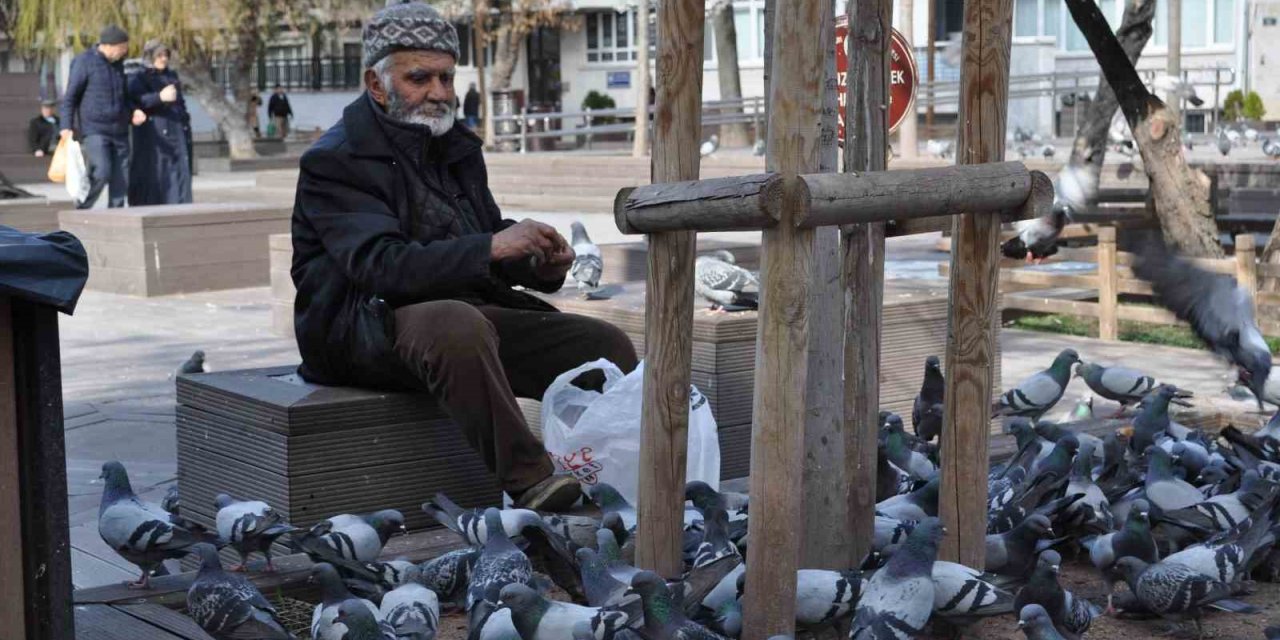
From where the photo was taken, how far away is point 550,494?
179 inches

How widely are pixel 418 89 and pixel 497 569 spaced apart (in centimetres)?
160

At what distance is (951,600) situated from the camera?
3.72 meters

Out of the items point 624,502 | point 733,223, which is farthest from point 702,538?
point 733,223

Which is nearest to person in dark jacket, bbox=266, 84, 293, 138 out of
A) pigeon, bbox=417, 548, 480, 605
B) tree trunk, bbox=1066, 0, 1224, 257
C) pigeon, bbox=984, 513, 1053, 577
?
tree trunk, bbox=1066, 0, 1224, 257

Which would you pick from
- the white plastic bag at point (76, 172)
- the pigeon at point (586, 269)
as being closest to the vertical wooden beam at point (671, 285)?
the pigeon at point (586, 269)

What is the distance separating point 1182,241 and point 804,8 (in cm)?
941

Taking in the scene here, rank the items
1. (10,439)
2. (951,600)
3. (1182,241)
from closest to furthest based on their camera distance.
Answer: (10,439)
(951,600)
(1182,241)

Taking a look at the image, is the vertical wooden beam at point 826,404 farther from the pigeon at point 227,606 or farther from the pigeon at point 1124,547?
the pigeon at point 227,606

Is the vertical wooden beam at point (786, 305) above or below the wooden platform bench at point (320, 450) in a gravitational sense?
above

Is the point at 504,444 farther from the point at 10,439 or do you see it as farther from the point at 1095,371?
the point at 1095,371

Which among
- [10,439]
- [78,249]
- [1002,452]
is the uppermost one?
[78,249]

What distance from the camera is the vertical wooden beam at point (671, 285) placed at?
3.75 meters

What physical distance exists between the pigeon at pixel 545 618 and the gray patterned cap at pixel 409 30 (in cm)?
187

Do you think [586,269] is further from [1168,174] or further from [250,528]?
[1168,174]
